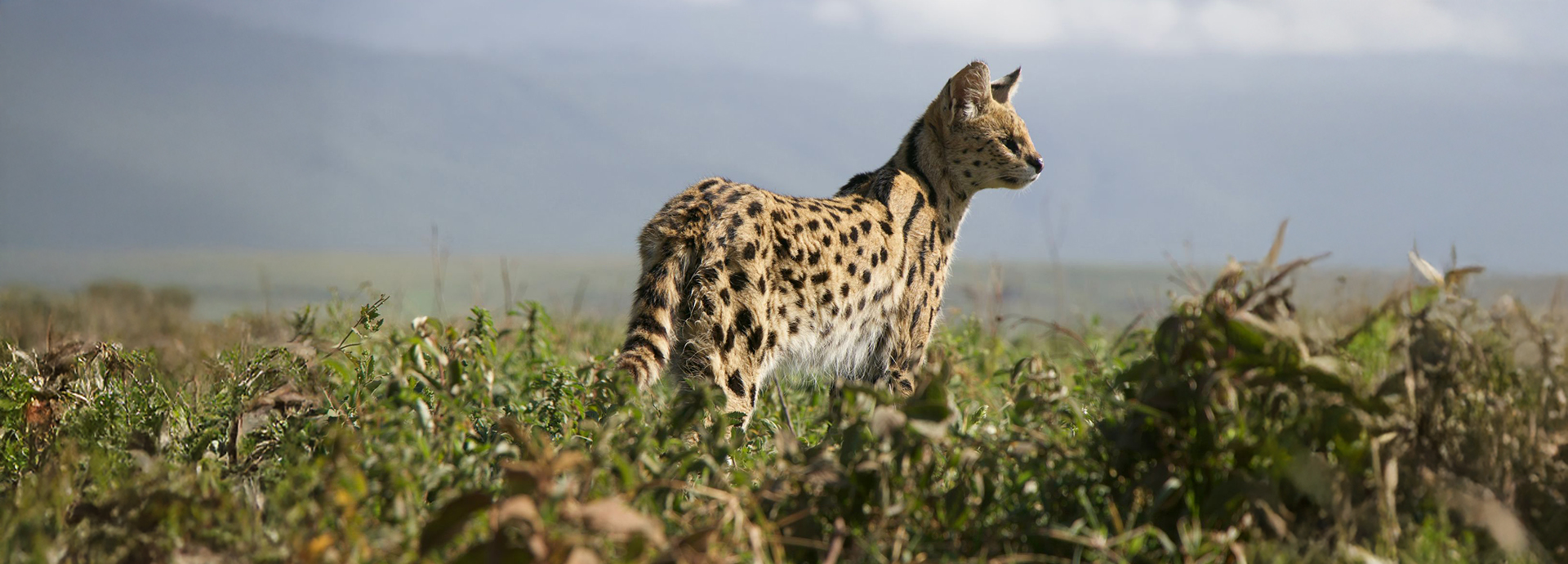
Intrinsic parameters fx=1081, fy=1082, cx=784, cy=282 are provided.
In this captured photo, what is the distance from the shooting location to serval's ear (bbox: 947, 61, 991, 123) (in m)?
5.68

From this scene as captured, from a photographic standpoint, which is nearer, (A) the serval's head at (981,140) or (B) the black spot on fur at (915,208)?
(B) the black spot on fur at (915,208)

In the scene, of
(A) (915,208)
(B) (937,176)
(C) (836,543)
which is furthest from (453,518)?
(B) (937,176)

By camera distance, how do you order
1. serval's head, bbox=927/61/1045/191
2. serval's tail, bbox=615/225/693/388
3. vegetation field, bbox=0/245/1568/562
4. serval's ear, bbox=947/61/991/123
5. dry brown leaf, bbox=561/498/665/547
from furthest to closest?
serval's head, bbox=927/61/1045/191 < serval's ear, bbox=947/61/991/123 < serval's tail, bbox=615/225/693/388 < vegetation field, bbox=0/245/1568/562 < dry brown leaf, bbox=561/498/665/547

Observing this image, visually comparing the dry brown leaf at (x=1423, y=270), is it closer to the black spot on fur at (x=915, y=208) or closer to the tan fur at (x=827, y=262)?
the tan fur at (x=827, y=262)

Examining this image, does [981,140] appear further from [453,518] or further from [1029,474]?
[453,518]

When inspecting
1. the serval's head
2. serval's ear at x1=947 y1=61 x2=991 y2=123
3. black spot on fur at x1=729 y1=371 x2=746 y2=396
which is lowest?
black spot on fur at x1=729 y1=371 x2=746 y2=396

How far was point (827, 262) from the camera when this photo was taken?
14.9 ft

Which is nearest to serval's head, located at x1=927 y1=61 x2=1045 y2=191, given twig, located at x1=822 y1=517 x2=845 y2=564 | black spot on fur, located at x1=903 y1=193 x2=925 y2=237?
black spot on fur, located at x1=903 y1=193 x2=925 y2=237

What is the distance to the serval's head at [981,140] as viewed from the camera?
5852 millimetres

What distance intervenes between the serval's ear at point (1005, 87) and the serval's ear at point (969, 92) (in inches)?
12.0

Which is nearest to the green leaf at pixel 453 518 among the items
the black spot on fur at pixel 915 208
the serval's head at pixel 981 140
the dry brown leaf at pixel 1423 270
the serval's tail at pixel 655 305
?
the serval's tail at pixel 655 305

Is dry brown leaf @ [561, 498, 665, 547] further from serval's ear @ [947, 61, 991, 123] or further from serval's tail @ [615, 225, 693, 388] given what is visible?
serval's ear @ [947, 61, 991, 123]

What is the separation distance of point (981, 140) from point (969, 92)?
0.91 feet

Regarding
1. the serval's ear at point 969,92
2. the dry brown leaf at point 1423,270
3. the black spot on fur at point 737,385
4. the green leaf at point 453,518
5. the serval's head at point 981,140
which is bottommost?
the black spot on fur at point 737,385
